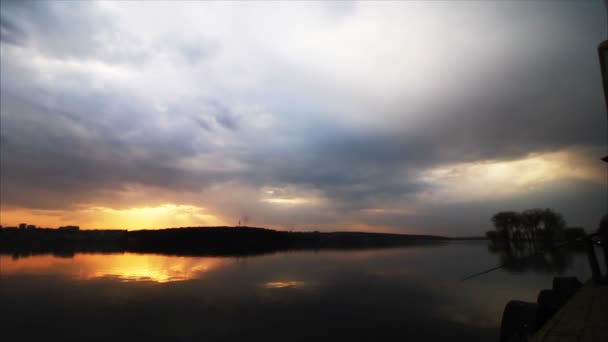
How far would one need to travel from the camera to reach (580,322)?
6.82m

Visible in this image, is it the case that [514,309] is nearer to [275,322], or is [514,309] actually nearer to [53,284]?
[275,322]

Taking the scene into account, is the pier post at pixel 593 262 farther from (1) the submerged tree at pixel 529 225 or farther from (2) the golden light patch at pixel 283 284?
(1) the submerged tree at pixel 529 225

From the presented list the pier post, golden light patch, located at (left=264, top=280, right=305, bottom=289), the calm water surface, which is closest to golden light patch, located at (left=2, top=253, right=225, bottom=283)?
the calm water surface

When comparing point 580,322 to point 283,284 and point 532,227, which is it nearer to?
point 283,284

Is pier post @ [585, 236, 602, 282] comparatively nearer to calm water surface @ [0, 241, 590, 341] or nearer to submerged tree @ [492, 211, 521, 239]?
calm water surface @ [0, 241, 590, 341]

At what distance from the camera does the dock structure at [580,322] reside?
5.98m

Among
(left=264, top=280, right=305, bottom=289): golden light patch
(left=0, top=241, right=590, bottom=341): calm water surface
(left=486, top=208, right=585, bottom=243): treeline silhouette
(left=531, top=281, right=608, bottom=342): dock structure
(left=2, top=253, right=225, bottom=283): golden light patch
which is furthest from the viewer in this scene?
(left=486, top=208, right=585, bottom=243): treeline silhouette

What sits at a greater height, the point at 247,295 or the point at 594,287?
the point at 594,287

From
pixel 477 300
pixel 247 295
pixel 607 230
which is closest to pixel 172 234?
pixel 247 295

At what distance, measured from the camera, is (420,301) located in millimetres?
26031

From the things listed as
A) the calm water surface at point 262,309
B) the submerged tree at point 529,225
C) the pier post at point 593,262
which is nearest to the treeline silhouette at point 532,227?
the submerged tree at point 529,225

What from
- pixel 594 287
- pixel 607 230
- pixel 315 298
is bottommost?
pixel 315 298

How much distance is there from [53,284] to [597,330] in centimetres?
4916

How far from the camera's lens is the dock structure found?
598 cm
